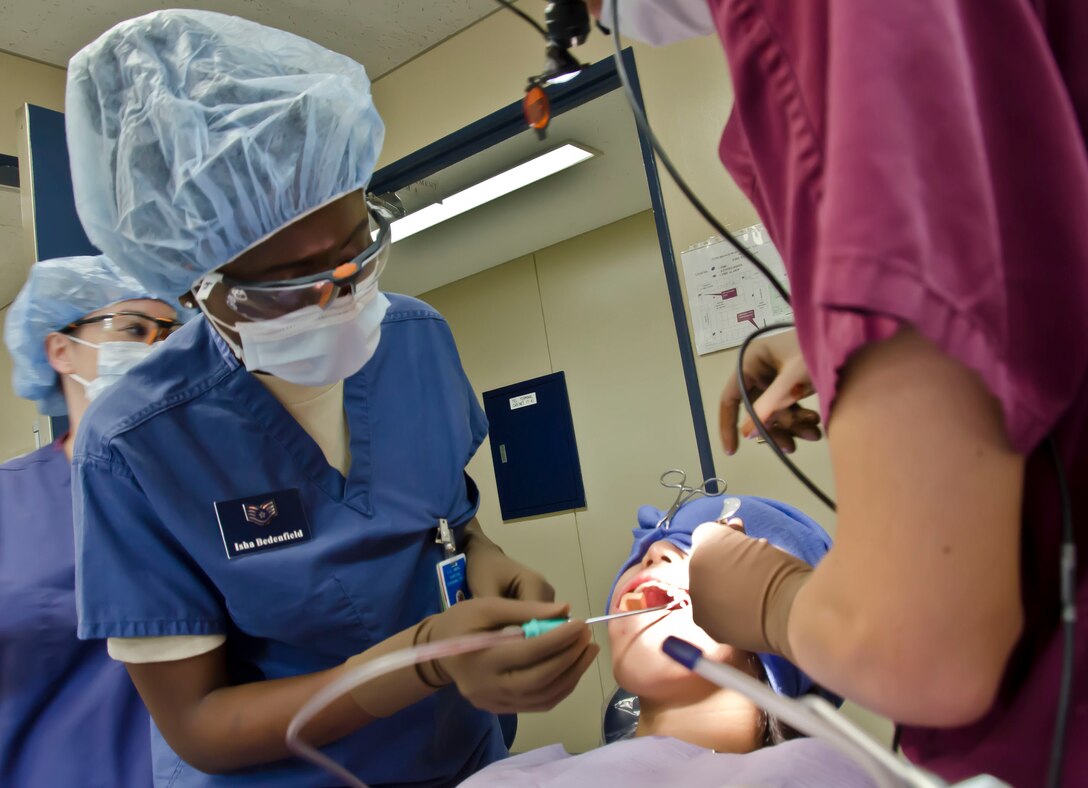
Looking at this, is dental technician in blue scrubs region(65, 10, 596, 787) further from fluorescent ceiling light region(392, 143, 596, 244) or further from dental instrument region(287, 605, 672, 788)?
fluorescent ceiling light region(392, 143, 596, 244)

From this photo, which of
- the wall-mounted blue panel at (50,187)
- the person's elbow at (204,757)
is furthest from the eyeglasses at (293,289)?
the wall-mounted blue panel at (50,187)

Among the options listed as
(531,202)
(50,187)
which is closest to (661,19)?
(50,187)

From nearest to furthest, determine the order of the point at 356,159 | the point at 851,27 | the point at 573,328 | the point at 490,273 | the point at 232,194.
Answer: the point at 851,27 → the point at 232,194 → the point at 356,159 → the point at 573,328 → the point at 490,273

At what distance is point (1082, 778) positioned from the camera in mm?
475

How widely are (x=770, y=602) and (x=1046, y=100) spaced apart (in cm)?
43

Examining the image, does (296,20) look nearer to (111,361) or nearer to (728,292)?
(111,361)

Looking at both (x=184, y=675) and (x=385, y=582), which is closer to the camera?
(x=184, y=675)

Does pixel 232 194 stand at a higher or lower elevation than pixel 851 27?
higher

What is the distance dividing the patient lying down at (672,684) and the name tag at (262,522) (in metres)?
0.43

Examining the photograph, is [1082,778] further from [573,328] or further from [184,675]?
[573,328]

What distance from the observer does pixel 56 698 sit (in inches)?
56.1

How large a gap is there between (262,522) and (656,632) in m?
0.91

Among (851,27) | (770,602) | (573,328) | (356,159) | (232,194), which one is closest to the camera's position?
(851,27)

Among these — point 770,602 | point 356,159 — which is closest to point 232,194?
point 356,159
